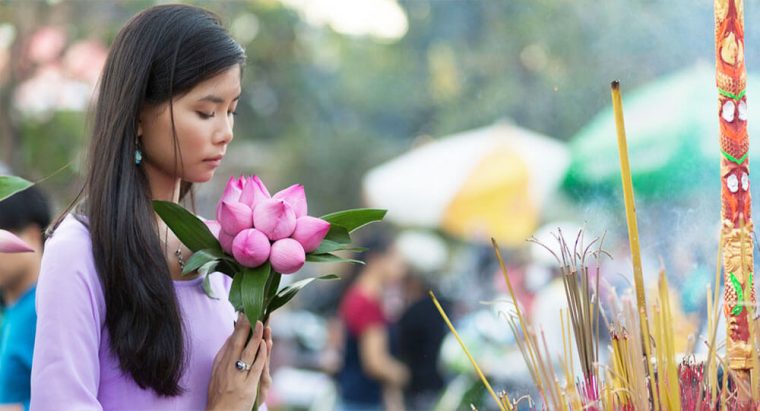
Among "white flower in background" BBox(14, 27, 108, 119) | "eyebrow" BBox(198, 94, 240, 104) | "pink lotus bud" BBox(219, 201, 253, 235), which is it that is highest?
"white flower in background" BBox(14, 27, 108, 119)

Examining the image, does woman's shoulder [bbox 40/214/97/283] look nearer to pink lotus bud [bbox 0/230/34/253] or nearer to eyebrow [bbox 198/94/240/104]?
pink lotus bud [bbox 0/230/34/253]

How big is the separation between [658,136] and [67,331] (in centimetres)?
246

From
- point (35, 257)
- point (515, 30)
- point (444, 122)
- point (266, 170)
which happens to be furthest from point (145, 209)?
point (266, 170)

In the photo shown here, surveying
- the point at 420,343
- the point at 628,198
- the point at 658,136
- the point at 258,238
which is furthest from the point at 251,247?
the point at 420,343

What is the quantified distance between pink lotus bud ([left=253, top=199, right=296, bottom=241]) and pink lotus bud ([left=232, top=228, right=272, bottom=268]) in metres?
0.01

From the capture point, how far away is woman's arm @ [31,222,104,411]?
1.19 metres

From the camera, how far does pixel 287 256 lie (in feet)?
4.07

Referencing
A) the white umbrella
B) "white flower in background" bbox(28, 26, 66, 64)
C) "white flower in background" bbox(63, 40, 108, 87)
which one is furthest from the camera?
the white umbrella

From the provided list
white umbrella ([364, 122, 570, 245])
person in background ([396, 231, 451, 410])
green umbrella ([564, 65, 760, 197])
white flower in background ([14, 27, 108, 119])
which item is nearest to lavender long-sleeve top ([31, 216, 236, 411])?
green umbrella ([564, 65, 760, 197])

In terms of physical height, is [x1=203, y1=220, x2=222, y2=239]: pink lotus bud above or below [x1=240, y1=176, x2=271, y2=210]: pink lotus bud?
below

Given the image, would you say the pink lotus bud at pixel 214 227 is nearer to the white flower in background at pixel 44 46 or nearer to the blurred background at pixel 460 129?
the blurred background at pixel 460 129

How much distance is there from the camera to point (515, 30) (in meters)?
11.1

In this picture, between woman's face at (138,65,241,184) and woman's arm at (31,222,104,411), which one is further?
woman's face at (138,65,241,184)

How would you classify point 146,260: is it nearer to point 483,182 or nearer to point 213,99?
point 213,99
